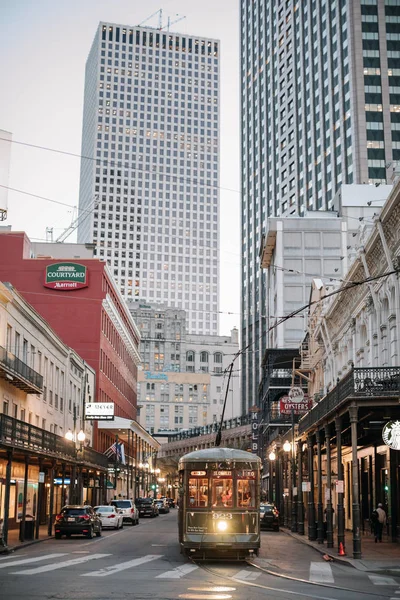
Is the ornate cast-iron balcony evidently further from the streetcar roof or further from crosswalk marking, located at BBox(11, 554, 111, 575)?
crosswalk marking, located at BBox(11, 554, 111, 575)

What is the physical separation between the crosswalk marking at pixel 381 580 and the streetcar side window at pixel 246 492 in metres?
4.80

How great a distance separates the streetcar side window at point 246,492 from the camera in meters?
23.8

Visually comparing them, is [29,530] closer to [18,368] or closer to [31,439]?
[31,439]

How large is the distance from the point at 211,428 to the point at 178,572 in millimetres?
128706

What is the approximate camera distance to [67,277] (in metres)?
70.5

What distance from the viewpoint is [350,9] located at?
125375 millimetres

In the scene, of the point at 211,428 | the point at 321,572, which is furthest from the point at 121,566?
the point at 211,428

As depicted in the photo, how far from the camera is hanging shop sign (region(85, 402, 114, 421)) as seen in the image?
6188 cm

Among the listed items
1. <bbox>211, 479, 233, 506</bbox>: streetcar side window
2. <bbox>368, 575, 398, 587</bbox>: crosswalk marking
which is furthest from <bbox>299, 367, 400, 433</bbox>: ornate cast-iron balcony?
<bbox>368, 575, 398, 587</bbox>: crosswalk marking

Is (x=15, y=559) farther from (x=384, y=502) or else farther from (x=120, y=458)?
(x=120, y=458)

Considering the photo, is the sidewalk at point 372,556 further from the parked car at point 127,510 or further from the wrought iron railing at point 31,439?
the parked car at point 127,510

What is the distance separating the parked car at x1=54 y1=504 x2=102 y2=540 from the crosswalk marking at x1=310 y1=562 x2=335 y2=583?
15184 mm

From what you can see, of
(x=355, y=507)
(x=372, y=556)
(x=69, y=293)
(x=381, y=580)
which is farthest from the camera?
(x=69, y=293)

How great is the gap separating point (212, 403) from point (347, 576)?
573 ft
